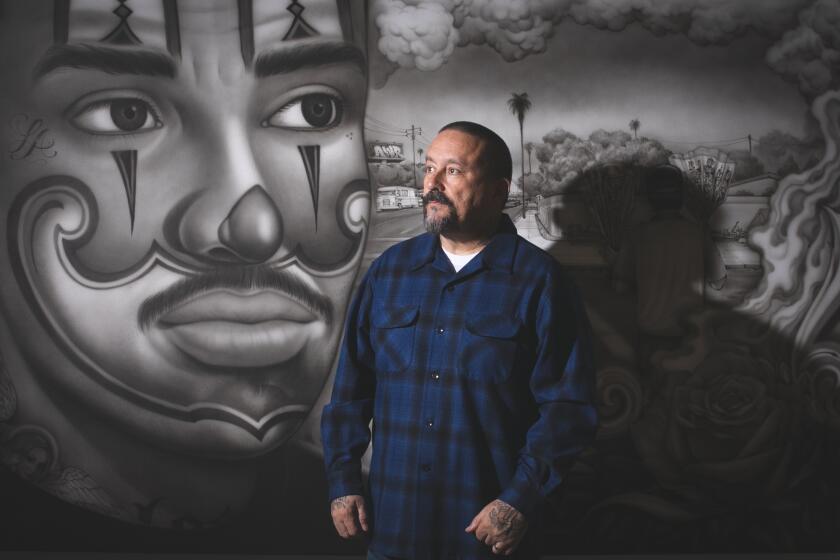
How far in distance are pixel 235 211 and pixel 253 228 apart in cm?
10

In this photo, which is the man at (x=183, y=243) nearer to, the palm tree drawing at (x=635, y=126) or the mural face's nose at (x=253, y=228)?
the mural face's nose at (x=253, y=228)

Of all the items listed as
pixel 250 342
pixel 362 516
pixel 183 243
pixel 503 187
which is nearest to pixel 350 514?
pixel 362 516

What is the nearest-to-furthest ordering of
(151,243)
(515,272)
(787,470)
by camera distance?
(515,272), (787,470), (151,243)

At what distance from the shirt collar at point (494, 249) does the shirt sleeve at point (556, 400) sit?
121mm

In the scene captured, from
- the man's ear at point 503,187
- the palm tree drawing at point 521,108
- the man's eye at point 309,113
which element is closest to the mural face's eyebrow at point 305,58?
the man's eye at point 309,113

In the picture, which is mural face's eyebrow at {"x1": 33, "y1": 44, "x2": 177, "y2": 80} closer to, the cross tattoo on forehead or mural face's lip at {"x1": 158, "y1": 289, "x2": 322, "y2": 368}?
the cross tattoo on forehead

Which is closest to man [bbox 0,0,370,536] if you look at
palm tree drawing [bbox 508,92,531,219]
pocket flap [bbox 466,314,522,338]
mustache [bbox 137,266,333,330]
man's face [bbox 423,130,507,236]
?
mustache [bbox 137,266,333,330]

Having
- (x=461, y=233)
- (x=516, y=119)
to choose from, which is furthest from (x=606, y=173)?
(x=461, y=233)

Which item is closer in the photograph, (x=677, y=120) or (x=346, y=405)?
(x=346, y=405)

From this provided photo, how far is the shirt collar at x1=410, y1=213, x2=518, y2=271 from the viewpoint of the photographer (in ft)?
5.89

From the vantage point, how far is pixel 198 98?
2820 mm

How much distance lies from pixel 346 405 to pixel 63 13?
6.96 ft

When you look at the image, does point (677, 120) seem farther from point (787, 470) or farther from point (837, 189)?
point (787, 470)

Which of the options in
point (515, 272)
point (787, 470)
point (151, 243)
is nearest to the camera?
point (515, 272)
